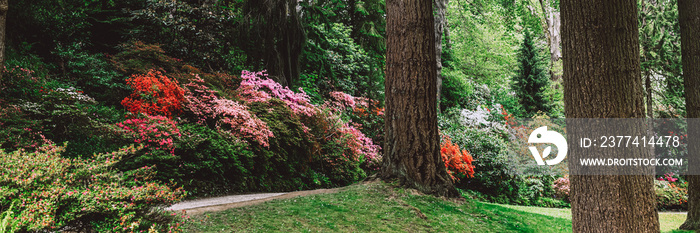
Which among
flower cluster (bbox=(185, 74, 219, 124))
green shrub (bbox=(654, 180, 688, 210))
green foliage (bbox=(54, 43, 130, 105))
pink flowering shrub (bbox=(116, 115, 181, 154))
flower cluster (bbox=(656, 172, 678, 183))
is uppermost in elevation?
green foliage (bbox=(54, 43, 130, 105))

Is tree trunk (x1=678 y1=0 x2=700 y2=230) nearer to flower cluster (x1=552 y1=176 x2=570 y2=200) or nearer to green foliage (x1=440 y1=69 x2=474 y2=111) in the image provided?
flower cluster (x1=552 y1=176 x2=570 y2=200)

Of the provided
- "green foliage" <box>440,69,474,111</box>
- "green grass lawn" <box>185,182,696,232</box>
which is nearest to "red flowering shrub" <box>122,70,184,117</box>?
"green grass lawn" <box>185,182,696,232</box>

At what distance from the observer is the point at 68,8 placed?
9.20 meters

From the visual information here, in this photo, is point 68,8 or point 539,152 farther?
point 539,152

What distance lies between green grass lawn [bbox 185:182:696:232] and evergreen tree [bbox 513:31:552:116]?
1350cm

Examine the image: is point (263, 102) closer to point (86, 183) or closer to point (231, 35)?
point (231, 35)

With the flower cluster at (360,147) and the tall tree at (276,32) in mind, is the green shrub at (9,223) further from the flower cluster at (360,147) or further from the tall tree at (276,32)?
the tall tree at (276,32)

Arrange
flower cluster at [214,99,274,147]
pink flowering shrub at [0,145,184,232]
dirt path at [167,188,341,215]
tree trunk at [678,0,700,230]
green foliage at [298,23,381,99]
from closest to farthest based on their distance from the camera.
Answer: pink flowering shrub at [0,145,184,232] → dirt path at [167,188,341,215] → tree trunk at [678,0,700,230] → flower cluster at [214,99,274,147] → green foliage at [298,23,381,99]

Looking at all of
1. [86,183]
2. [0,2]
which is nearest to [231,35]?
[0,2]

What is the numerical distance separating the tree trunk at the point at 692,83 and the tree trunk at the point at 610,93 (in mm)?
3979

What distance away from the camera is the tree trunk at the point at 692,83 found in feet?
19.9

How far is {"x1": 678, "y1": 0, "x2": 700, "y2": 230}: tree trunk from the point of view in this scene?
6.07 metres

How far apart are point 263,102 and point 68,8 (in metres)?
5.29

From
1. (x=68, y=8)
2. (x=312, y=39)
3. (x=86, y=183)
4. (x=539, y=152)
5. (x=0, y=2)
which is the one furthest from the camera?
(x=539, y=152)
